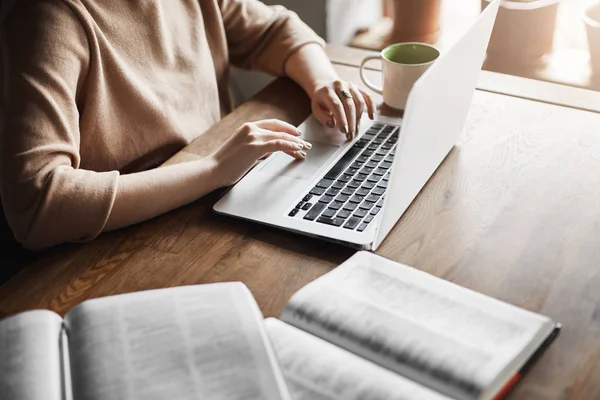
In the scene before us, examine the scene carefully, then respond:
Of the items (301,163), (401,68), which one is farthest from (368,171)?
(401,68)

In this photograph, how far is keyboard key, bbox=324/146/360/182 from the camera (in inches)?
39.2

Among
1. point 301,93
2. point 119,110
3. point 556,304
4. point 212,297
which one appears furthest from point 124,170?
point 556,304

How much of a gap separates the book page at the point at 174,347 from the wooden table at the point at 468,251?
0.06 m

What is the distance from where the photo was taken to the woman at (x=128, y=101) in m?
0.91

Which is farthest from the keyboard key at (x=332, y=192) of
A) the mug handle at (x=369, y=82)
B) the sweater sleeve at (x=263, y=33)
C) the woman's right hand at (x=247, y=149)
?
the sweater sleeve at (x=263, y=33)

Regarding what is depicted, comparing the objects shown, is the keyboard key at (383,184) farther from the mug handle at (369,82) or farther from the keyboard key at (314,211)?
the mug handle at (369,82)

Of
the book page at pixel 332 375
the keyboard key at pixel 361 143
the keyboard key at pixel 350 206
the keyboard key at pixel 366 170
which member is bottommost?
the keyboard key at pixel 361 143

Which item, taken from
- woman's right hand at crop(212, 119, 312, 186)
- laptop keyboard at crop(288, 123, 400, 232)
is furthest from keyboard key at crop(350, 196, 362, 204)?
woman's right hand at crop(212, 119, 312, 186)

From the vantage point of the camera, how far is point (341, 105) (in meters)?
1.13

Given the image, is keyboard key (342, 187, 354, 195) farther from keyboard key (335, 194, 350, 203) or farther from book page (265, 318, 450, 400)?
book page (265, 318, 450, 400)

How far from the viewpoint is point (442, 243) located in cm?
87

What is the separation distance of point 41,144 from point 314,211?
0.36 meters

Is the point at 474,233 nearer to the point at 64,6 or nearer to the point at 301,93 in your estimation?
the point at 301,93

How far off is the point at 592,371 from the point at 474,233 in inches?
9.6
